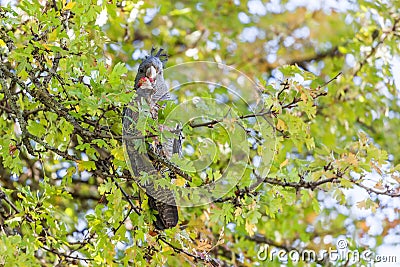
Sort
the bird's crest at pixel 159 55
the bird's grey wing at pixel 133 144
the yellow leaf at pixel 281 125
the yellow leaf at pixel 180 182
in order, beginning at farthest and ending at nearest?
the bird's crest at pixel 159 55
the yellow leaf at pixel 281 125
the yellow leaf at pixel 180 182
the bird's grey wing at pixel 133 144

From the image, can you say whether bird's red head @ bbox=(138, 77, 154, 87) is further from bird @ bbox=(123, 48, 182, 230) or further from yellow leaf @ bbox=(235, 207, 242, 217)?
yellow leaf @ bbox=(235, 207, 242, 217)

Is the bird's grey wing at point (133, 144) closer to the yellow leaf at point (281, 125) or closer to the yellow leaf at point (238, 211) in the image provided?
the yellow leaf at point (238, 211)

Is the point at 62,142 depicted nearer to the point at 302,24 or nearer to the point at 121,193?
the point at 121,193

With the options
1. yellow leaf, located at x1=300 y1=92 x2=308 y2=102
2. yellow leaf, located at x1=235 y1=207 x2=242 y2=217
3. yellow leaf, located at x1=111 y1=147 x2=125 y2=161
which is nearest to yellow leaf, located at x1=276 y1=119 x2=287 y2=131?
yellow leaf, located at x1=300 y1=92 x2=308 y2=102

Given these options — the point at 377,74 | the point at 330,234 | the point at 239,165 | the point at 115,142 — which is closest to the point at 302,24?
the point at 377,74

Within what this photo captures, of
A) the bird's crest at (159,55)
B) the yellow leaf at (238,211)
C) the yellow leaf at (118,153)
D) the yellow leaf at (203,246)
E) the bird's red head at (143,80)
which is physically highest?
the bird's crest at (159,55)

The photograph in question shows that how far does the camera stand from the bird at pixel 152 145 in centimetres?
187

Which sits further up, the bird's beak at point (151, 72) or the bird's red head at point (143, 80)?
the bird's beak at point (151, 72)

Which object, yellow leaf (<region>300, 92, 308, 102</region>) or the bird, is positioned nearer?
the bird

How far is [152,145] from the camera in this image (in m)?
1.91

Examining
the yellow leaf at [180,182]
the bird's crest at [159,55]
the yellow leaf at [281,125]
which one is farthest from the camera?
the bird's crest at [159,55]

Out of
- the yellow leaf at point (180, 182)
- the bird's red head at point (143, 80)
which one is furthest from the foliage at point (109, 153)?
the bird's red head at point (143, 80)

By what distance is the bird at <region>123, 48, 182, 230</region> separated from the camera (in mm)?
1870

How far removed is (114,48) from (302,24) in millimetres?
1573
